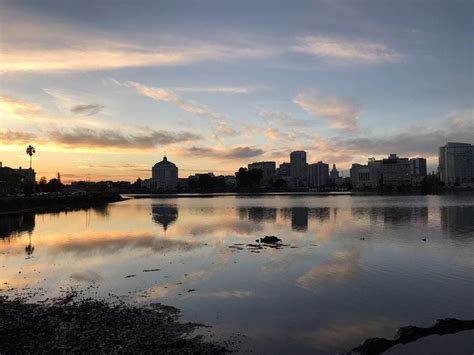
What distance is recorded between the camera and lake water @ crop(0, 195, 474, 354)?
50.8 feet

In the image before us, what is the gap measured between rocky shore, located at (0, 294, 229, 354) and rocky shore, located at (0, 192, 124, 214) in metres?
71.2

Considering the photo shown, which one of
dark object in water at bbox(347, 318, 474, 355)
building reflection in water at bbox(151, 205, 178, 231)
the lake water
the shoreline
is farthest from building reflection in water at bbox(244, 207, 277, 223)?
the shoreline

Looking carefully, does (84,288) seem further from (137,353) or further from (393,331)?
(393,331)

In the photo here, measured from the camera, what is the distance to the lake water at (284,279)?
15477 millimetres

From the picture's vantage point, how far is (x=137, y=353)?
12.6 meters

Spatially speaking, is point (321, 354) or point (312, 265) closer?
point (321, 354)

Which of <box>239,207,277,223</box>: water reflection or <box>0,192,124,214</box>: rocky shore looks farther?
<box>0,192,124,214</box>: rocky shore

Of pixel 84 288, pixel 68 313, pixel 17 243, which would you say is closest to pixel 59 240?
pixel 17 243

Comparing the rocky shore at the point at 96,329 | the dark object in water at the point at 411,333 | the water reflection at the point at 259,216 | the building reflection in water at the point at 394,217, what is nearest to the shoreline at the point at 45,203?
the water reflection at the point at 259,216

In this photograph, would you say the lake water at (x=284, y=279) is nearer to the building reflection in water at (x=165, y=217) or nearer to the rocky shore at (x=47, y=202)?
the building reflection in water at (x=165, y=217)

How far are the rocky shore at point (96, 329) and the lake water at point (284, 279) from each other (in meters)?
1.31

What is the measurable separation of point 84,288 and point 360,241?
85.6 feet

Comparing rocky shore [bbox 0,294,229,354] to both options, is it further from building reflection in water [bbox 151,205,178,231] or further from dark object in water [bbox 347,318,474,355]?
building reflection in water [bbox 151,205,178,231]

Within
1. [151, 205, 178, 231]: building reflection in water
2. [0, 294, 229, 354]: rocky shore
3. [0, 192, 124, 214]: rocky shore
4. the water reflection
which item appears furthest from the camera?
[0, 192, 124, 214]: rocky shore
